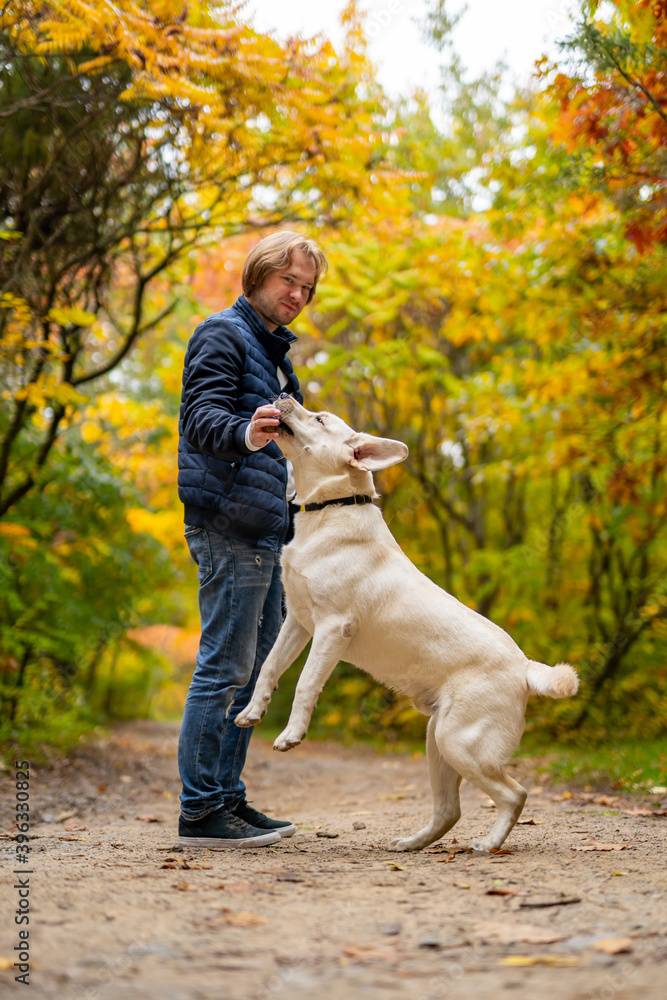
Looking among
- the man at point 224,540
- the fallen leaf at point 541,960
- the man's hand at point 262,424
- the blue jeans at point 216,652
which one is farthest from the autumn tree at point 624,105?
the fallen leaf at point 541,960

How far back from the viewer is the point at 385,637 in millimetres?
3430

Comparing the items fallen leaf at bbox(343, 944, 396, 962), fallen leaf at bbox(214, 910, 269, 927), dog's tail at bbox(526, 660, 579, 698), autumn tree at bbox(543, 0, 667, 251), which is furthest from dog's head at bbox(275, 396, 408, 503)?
autumn tree at bbox(543, 0, 667, 251)

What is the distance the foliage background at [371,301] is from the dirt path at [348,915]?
3.35m

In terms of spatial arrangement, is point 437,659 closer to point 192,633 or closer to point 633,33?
point 633,33

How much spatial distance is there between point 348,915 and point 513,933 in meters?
0.47

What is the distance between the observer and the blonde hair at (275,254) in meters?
3.74

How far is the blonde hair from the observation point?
3.74 metres

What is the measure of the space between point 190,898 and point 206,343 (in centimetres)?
218

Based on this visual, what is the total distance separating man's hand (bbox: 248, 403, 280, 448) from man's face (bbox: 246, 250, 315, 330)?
0.73m

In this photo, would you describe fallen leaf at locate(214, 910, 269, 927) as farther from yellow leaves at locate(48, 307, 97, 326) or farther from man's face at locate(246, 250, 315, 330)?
yellow leaves at locate(48, 307, 97, 326)

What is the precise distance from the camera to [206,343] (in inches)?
139

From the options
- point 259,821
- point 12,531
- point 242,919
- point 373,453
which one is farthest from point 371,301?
point 242,919

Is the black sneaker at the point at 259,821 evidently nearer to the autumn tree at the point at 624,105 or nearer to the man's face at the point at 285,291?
the man's face at the point at 285,291

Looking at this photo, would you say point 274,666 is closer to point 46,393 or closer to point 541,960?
point 541,960
